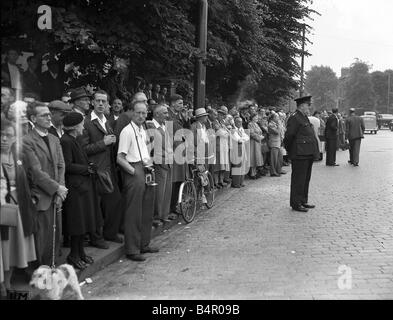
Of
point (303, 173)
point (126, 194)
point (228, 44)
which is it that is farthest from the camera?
point (228, 44)

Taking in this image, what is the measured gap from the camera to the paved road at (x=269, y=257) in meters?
5.14

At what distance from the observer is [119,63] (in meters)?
7.95

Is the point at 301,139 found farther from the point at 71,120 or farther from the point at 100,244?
the point at 71,120

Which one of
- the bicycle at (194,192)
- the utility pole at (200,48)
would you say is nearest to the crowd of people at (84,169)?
the bicycle at (194,192)

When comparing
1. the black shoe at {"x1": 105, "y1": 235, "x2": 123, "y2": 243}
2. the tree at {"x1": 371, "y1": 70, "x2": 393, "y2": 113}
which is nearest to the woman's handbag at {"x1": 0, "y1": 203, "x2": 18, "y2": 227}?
the black shoe at {"x1": 105, "y1": 235, "x2": 123, "y2": 243}

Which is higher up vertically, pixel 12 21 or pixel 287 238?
pixel 12 21

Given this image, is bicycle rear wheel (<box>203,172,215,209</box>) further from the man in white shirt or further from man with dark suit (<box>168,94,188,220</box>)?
the man in white shirt

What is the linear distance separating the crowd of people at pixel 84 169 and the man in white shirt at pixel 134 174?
0.01 m

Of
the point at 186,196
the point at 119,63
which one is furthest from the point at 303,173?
the point at 119,63

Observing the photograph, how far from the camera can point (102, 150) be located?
249 inches

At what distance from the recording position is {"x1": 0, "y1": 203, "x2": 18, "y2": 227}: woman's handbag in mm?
4070

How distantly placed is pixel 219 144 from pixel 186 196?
319 centimetres

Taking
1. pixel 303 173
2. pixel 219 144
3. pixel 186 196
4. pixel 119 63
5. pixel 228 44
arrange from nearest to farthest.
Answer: pixel 119 63 < pixel 186 196 < pixel 303 173 < pixel 219 144 < pixel 228 44
